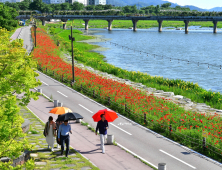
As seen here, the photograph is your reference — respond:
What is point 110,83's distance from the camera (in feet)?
95.8

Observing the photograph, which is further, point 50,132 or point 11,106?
point 50,132

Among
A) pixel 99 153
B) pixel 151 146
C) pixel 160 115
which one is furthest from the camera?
pixel 160 115

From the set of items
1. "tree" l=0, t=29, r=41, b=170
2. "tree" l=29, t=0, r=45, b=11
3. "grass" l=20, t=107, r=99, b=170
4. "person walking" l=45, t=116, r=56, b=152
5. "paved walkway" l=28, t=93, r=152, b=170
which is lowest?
"paved walkway" l=28, t=93, r=152, b=170

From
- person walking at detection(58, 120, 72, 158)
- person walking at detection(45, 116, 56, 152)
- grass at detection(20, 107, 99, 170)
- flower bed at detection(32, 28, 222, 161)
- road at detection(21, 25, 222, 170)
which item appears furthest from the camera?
flower bed at detection(32, 28, 222, 161)

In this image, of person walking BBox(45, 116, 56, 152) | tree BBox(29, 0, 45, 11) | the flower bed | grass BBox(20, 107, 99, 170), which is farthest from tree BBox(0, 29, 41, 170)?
tree BBox(29, 0, 45, 11)

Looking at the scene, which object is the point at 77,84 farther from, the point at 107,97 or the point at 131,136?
the point at 131,136

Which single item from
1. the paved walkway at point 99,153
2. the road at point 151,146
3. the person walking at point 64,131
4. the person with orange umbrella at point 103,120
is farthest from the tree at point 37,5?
the person walking at point 64,131

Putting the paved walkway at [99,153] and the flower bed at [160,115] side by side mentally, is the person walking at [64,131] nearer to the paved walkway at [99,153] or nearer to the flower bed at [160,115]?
the paved walkway at [99,153]

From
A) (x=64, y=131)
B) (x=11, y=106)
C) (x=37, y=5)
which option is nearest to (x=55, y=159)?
(x=64, y=131)

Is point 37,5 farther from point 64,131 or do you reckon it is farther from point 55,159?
point 55,159

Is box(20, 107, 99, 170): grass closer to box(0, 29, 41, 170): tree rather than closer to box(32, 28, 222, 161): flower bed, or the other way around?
box(0, 29, 41, 170): tree

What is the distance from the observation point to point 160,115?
67.6ft

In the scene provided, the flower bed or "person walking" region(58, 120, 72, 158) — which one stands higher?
"person walking" region(58, 120, 72, 158)

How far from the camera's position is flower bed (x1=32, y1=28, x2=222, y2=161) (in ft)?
54.4
